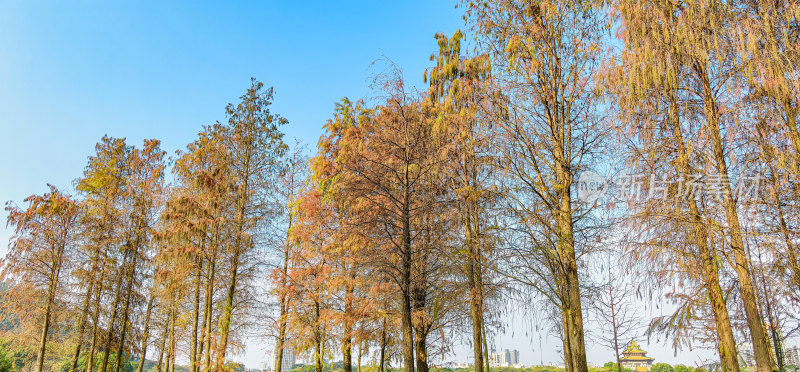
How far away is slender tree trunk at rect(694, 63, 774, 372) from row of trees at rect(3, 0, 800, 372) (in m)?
0.03

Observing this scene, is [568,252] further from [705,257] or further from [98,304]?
[98,304]

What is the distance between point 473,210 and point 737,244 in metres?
4.15

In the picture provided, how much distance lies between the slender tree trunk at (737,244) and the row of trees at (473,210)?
0.03m

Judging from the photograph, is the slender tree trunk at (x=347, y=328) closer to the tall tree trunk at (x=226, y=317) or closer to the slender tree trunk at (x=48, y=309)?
the tall tree trunk at (x=226, y=317)

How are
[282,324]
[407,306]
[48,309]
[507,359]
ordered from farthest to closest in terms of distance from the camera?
[507,359] < [48,309] < [282,324] < [407,306]

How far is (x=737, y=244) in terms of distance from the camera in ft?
23.6

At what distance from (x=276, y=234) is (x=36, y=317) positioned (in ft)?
32.2

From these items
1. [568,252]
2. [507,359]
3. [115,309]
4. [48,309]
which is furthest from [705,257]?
[48,309]

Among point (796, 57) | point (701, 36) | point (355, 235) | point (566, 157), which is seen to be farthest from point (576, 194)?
point (355, 235)

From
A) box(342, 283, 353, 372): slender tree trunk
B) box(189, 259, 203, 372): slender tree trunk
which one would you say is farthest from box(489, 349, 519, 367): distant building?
box(189, 259, 203, 372): slender tree trunk

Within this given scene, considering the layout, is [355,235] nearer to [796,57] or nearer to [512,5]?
[512,5]

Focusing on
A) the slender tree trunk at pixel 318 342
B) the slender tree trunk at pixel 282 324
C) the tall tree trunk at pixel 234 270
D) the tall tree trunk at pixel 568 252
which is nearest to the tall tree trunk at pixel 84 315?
the tall tree trunk at pixel 234 270

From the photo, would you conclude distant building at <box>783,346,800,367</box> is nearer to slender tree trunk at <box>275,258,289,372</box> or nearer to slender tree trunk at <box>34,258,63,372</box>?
slender tree trunk at <box>275,258,289,372</box>

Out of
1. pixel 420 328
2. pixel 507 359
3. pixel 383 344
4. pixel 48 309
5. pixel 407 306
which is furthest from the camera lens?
pixel 507 359
